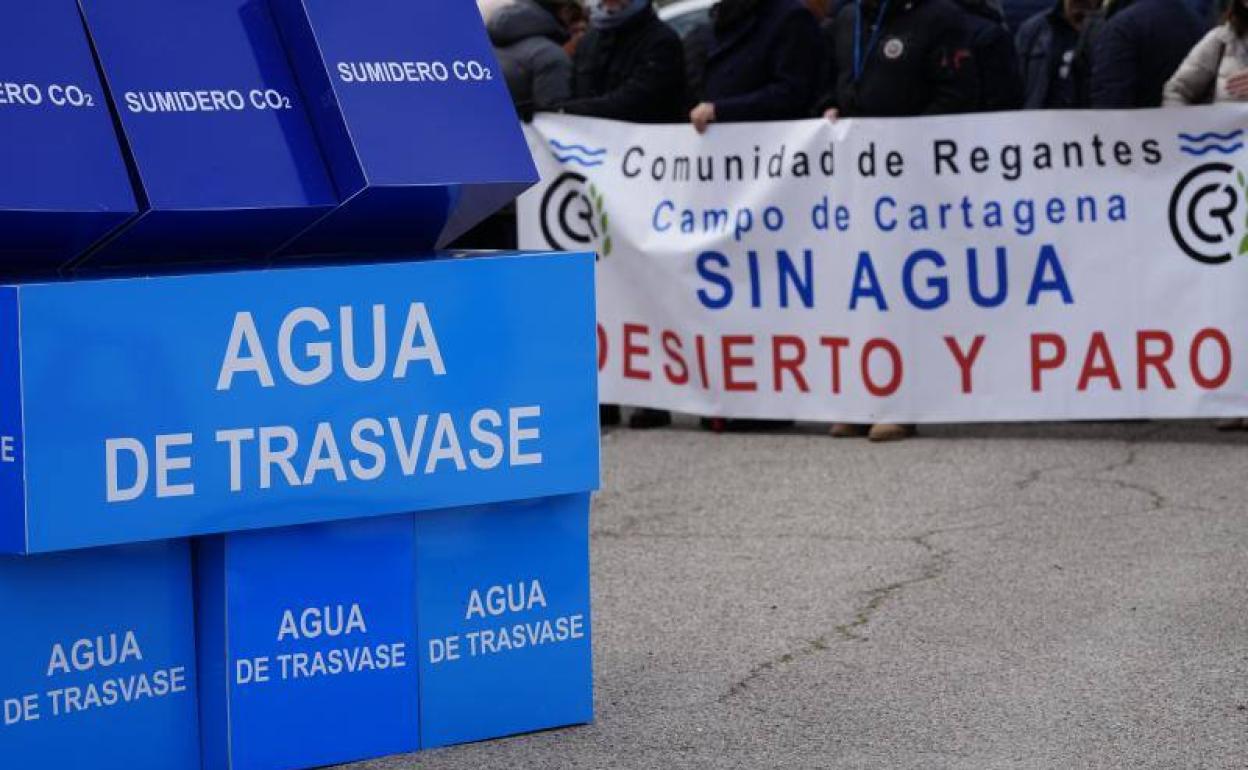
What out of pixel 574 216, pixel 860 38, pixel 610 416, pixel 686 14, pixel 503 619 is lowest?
pixel 610 416

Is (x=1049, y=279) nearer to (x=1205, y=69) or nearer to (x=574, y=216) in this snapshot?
(x=1205, y=69)

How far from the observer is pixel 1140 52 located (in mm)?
9727

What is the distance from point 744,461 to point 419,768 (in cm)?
434

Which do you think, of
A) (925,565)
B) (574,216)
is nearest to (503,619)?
(925,565)

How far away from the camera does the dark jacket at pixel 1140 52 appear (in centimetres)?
968

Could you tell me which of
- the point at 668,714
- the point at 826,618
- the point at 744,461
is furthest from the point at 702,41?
the point at 668,714

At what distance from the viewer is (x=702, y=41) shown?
37.5 feet

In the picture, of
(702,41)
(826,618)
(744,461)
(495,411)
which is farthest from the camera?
(702,41)

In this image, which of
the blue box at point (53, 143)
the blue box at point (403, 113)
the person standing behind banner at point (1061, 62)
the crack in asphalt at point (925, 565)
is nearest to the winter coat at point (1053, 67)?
the person standing behind banner at point (1061, 62)

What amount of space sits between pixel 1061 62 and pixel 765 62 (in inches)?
64.3

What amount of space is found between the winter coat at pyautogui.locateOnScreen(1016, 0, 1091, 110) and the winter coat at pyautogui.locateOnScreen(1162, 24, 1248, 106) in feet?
3.25

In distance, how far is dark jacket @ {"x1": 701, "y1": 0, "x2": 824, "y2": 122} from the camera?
385 inches

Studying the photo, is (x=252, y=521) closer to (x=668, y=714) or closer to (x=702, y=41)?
(x=668, y=714)

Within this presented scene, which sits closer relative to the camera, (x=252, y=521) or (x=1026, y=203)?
(x=252, y=521)
